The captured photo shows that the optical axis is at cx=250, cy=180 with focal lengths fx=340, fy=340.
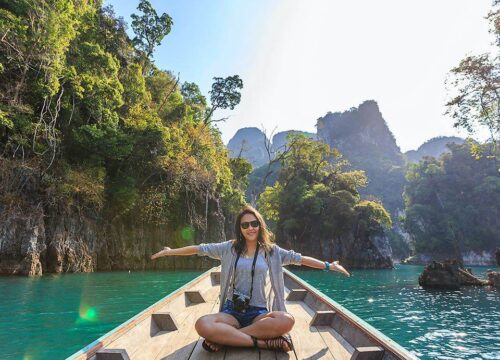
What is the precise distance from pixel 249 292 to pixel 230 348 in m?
0.50

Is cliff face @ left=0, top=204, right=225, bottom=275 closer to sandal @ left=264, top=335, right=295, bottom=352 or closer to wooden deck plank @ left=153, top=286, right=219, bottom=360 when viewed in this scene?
wooden deck plank @ left=153, top=286, right=219, bottom=360

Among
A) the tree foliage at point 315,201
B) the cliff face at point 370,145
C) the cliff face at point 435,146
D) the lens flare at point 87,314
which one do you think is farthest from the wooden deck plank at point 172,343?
the cliff face at point 435,146

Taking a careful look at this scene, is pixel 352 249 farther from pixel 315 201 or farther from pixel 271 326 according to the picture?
pixel 271 326

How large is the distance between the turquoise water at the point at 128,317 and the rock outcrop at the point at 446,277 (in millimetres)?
3870

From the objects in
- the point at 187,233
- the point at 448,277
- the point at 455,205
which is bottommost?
the point at 448,277

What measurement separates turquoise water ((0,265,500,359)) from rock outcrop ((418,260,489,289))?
387cm

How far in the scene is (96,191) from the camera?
62.7ft

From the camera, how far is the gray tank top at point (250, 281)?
10.5ft

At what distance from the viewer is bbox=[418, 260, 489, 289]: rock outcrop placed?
1772 centimetres

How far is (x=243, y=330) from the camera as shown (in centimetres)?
296

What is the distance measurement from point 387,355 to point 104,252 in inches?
828

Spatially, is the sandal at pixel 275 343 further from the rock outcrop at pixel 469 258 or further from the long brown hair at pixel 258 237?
the rock outcrop at pixel 469 258

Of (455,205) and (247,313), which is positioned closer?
(247,313)

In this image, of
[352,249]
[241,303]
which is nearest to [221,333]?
[241,303]
